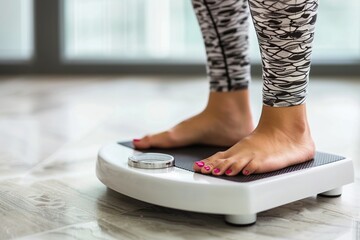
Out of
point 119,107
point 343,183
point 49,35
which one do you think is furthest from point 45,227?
point 49,35

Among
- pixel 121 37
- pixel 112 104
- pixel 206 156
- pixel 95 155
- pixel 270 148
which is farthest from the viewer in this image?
pixel 121 37

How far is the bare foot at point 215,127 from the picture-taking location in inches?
46.7

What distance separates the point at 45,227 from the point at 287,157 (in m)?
0.40

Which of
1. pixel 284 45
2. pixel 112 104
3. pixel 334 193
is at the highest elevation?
pixel 284 45

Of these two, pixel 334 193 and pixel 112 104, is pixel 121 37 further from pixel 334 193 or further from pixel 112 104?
pixel 334 193

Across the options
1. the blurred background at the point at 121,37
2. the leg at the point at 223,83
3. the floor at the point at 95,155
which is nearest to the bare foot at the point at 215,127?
the leg at the point at 223,83

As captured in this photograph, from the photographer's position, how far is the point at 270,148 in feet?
3.33

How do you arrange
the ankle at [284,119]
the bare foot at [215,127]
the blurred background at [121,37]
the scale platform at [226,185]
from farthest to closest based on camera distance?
the blurred background at [121,37] < the bare foot at [215,127] < the ankle at [284,119] < the scale platform at [226,185]

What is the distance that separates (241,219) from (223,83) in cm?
37

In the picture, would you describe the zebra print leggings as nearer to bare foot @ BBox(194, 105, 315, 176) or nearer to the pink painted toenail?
bare foot @ BBox(194, 105, 315, 176)

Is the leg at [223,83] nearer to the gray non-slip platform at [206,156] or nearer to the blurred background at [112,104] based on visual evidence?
the gray non-slip platform at [206,156]

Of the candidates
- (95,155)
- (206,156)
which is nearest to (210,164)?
(206,156)

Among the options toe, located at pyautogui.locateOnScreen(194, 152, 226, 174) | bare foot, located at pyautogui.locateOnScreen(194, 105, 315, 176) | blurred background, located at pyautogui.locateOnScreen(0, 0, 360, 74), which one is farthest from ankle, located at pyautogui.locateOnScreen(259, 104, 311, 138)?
blurred background, located at pyautogui.locateOnScreen(0, 0, 360, 74)

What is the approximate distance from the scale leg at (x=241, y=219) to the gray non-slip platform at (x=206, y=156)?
0.18ft
